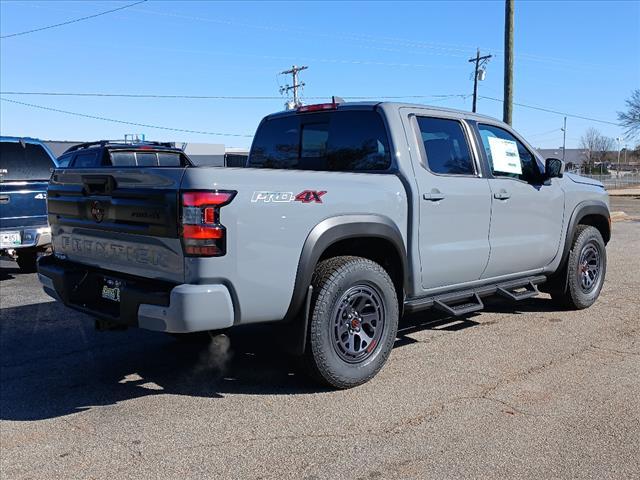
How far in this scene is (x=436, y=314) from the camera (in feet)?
21.9

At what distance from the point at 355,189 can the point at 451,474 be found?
6.50 feet

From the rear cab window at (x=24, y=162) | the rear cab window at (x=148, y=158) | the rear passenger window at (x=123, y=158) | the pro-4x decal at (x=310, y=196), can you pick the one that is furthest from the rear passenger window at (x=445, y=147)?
the rear passenger window at (x=123, y=158)

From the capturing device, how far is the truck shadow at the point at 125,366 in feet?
14.6

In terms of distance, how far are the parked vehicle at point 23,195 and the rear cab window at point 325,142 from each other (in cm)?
430

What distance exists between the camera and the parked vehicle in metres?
8.66

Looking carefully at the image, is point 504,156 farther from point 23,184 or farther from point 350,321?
point 23,184

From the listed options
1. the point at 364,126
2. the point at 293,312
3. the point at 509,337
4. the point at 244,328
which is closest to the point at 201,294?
the point at 293,312

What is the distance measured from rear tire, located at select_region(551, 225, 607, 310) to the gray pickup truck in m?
0.29

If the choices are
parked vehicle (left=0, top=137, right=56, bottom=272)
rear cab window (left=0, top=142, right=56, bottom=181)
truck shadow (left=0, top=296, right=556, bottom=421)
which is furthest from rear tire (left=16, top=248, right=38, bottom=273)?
truck shadow (left=0, top=296, right=556, bottom=421)

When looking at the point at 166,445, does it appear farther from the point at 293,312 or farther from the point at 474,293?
the point at 474,293

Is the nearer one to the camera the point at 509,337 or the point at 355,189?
the point at 355,189

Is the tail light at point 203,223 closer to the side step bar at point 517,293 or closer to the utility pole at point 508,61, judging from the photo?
the side step bar at point 517,293

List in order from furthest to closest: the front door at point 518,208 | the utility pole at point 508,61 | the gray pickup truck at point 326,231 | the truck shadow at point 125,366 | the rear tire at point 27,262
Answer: the utility pole at point 508,61 → the rear tire at point 27,262 → the front door at point 518,208 → the truck shadow at point 125,366 → the gray pickup truck at point 326,231

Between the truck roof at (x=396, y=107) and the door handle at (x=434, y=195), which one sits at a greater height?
the truck roof at (x=396, y=107)
